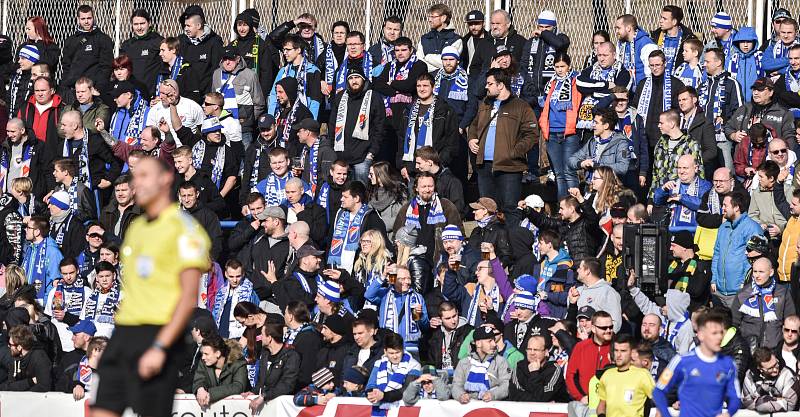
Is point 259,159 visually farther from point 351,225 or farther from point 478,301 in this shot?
point 478,301

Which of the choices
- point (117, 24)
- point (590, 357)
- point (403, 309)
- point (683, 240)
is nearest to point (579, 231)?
point (683, 240)

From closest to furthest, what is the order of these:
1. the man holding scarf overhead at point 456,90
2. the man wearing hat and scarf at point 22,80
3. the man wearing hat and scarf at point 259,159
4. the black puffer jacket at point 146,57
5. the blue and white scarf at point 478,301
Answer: the blue and white scarf at point 478,301 < the man wearing hat and scarf at point 259,159 < the man holding scarf overhead at point 456,90 < the black puffer jacket at point 146,57 < the man wearing hat and scarf at point 22,80

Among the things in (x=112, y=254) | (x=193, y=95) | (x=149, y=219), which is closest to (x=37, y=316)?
(x=112, y=254)

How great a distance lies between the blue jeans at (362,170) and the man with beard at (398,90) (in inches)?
20.0

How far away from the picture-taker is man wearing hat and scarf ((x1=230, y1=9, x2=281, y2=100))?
22.3 meters

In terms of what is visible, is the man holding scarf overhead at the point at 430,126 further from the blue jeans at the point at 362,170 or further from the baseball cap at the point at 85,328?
the baseball cap at the point at 85,328

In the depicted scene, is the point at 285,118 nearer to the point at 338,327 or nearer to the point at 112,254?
the point at 112,254

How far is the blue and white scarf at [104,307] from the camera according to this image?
59.8 ft

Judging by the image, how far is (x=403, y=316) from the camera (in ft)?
55.1

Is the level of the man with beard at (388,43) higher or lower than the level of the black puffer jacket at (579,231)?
higher

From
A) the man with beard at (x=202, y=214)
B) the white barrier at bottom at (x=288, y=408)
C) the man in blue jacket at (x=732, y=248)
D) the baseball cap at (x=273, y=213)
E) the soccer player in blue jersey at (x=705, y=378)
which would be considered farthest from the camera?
the man with beard at (x=202, y=214)

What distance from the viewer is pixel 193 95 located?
22359mm

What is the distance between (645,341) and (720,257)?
246 centimetres

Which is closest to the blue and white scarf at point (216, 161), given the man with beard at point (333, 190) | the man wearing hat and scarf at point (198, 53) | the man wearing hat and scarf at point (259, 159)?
the man wearing hat and scarf at point (259, 159)
